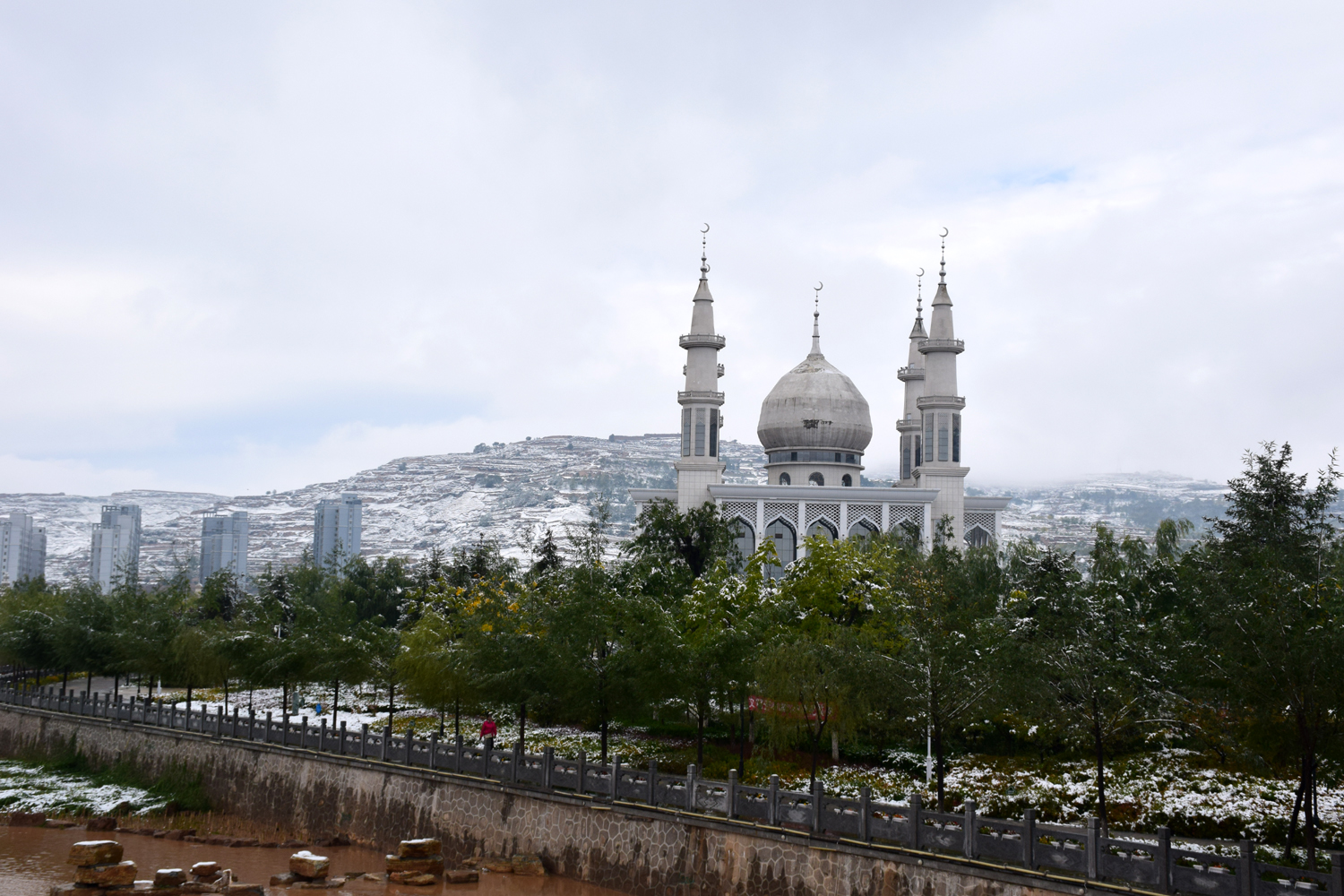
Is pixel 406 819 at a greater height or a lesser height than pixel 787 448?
lesser

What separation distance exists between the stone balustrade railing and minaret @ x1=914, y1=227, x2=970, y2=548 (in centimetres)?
3633

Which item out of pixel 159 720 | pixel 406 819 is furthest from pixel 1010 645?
pixel 159 720

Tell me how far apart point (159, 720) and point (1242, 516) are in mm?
33629

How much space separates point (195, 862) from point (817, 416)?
43354 millimetres

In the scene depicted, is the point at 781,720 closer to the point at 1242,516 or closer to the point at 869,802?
the point at 869,802

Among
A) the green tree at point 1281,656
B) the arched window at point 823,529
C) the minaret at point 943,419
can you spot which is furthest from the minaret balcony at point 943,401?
the green tree at point 1281,656

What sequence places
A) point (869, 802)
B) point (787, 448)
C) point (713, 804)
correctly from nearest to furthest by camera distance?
point (869, 802) < point (713, 804) < point (787, 448)

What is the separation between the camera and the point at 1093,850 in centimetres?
1800

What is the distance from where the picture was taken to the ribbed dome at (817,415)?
6569 cm

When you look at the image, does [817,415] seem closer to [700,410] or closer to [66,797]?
[700,410]

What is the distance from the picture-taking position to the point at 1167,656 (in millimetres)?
28656

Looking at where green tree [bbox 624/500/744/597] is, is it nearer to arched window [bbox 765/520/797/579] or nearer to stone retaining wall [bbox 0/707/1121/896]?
arched window [bbox 765/520/797/579]

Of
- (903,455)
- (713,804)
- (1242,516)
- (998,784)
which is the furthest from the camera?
(903,455)

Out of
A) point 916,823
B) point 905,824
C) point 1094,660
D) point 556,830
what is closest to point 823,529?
point 1094,660
